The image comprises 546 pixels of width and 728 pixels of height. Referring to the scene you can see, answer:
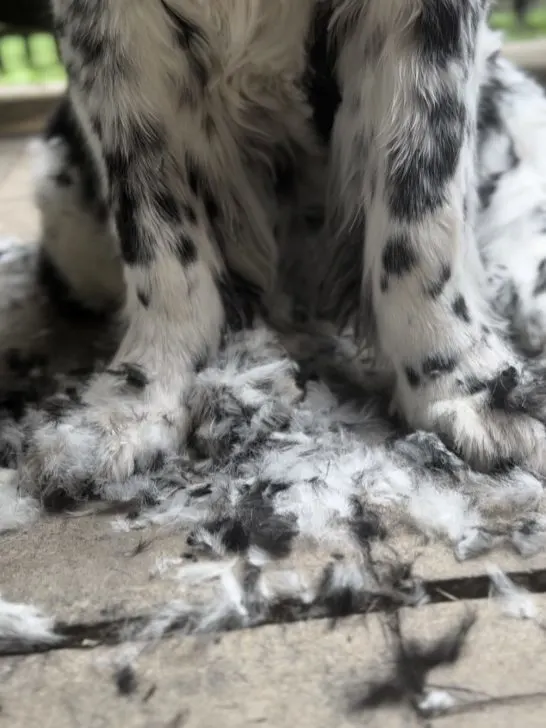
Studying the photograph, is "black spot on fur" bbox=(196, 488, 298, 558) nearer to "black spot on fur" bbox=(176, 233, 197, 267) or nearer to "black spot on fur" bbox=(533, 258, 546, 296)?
"black spot on fur" bbox=(176, 233, 197, 267)

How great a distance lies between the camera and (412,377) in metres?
1.16

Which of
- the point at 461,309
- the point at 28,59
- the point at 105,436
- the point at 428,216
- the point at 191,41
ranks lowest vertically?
the point at 28,59

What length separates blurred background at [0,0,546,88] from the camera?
3066 mm

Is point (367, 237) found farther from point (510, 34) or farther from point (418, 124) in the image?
point (510, 34)

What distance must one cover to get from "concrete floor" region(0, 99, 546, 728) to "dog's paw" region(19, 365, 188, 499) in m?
0.14

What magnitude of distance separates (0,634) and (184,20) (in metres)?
0.69

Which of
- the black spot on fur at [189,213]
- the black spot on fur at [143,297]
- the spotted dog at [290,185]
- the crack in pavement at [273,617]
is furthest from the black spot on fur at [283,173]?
the crack in pavement at [273,617]

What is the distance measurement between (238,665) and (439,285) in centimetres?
50

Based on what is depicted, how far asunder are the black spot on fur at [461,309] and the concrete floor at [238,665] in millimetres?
300

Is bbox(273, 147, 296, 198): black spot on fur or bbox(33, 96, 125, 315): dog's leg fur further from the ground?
bbox(273, 147, 296, 198): black spot on fur

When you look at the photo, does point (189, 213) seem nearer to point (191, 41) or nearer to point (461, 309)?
point (191, 41)

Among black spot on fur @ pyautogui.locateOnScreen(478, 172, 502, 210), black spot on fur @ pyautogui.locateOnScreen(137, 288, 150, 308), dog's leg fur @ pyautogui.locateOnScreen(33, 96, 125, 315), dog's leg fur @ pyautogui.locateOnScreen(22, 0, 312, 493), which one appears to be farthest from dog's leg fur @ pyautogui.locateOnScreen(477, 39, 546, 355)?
dog's leg fur @ pyautogui.locateOnScreen(33, 96, 125, 315)

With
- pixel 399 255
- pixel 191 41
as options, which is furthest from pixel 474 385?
pixel 191 41

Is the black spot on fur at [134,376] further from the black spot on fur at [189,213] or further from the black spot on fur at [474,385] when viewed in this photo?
the black spot on fur at [474,385]
